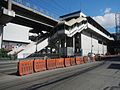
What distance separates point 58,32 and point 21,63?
1392 inches

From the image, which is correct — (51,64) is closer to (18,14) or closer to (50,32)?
(18,14)

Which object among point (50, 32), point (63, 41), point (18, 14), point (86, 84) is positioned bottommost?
point (86, 84)

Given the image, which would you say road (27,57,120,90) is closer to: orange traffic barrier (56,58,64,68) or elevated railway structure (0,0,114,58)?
orange traffic barrier (56,58,64,68)

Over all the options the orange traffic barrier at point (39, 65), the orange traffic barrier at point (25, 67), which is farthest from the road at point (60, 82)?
the orange traffic barrier at point (39, 65)

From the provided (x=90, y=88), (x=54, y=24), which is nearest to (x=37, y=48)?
(x=54, y=24)

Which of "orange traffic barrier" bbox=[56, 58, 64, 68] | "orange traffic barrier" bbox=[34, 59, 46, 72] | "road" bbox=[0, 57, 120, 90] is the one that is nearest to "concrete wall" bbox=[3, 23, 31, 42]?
"orange traffic barrier" bbox=[56, 58, 64, 68]

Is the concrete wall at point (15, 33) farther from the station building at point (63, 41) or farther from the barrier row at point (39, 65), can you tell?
the barrier row at point (39, 65)

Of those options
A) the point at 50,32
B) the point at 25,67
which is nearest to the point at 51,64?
the point at 25,67

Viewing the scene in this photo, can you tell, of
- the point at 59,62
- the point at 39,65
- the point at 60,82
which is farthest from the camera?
the point at 59,62

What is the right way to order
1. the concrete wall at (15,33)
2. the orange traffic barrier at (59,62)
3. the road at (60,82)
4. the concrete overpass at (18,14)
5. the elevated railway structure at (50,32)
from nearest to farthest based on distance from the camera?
the road at (60,82) < the orange traffic barrier at (59,62) < the concrete overpass at (18,14) < the elevated railway structure at (50,32) < the concrete wall at (15,33)

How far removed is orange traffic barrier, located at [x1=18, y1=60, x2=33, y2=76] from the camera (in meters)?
13.4

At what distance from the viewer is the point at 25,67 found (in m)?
14.0

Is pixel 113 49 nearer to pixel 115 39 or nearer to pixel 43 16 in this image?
pixel 115 39

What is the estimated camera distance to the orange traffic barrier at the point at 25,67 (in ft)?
44.0
